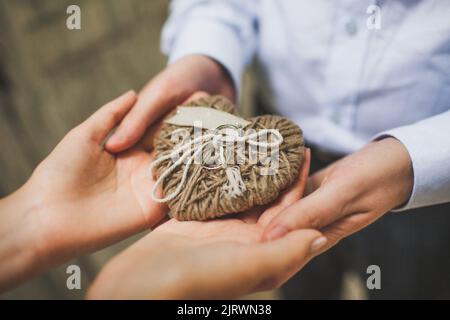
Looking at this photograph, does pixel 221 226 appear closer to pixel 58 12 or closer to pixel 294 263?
pixel 294 263

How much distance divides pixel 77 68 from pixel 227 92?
794 millimetres

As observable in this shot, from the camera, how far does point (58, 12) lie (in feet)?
4.73

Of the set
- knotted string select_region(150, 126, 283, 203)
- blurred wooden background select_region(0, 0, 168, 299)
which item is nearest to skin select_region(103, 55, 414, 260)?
knotted string select_region(150, 126, 283, 203)

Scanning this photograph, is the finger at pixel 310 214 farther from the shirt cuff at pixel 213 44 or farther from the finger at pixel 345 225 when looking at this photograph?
the shirt cuff at pixel 213 44

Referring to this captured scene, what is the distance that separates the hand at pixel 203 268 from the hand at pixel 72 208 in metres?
0.16

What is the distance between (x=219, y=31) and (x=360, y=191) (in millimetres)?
576

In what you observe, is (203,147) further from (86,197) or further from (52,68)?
(52,68)

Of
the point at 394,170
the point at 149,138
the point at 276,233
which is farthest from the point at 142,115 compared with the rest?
the point at 394,170

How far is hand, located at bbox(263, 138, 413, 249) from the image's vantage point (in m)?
0.69

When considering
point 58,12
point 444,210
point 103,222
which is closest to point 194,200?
point 103,222

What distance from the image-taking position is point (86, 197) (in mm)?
813

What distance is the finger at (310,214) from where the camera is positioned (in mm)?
661

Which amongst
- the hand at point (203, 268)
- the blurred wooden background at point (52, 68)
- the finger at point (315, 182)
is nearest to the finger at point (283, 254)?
the hand at point (203, 268)
